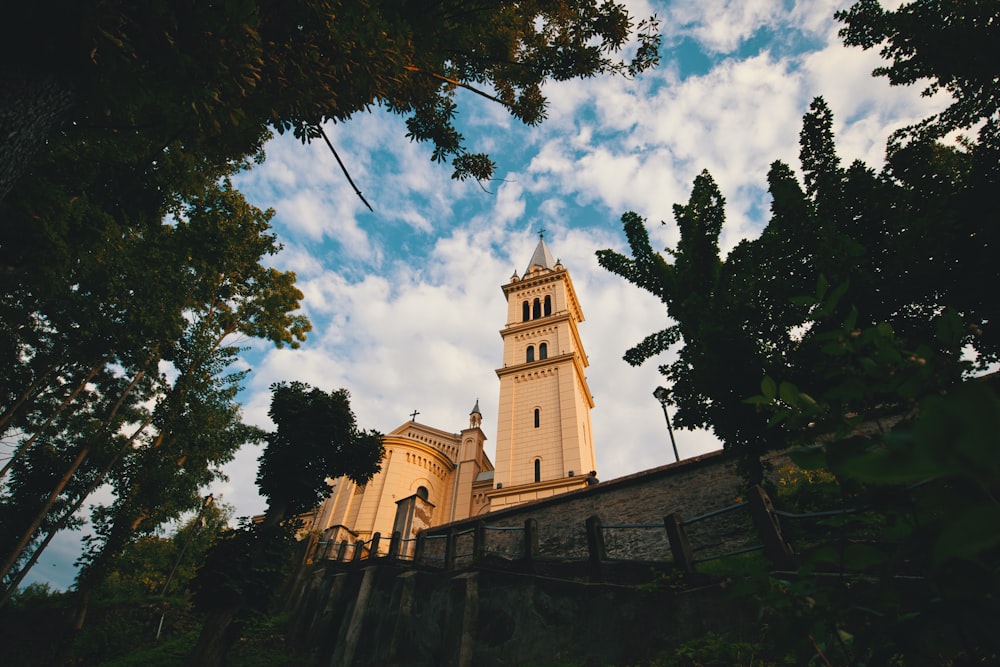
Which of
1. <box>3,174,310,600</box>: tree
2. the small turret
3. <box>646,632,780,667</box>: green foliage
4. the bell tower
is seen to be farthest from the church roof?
<box>646,632,780,667</box>: green foliage

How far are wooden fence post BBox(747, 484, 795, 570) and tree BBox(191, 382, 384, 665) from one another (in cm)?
1004

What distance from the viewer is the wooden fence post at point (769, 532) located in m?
5.91

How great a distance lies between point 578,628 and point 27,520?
16.0 metres

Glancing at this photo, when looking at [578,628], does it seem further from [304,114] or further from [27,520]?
[27,520]

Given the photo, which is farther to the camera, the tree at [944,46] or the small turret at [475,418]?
the small turret at [475,418]

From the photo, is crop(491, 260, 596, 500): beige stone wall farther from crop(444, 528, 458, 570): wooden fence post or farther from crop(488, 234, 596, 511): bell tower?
crop(444, 528, 458, 570): wooden fence post

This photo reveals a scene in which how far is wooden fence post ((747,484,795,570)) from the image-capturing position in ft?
19.4

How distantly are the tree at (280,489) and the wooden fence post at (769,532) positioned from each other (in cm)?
1004

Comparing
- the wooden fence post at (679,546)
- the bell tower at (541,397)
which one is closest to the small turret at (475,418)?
the bell tower at (541,397)

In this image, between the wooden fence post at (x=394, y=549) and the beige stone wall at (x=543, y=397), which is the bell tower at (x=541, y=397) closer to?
the beige stone wall at (x=543, y=397)

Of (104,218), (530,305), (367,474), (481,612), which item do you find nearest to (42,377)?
(104,218)

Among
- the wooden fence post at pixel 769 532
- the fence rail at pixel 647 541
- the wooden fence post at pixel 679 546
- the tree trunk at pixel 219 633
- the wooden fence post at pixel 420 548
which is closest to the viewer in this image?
the wooden fence post at pixel 769 532

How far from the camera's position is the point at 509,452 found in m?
25.7

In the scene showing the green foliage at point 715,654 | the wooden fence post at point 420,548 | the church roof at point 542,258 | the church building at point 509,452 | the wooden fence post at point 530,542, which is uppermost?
the church roof at point 542,258
